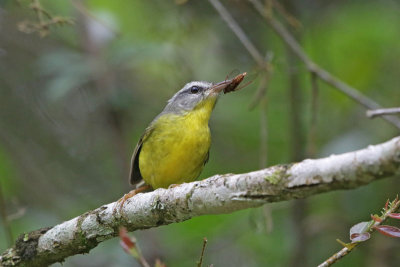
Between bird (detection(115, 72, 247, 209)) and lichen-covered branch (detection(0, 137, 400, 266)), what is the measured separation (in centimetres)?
122

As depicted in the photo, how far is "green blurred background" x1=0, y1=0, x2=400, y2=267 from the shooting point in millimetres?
6246

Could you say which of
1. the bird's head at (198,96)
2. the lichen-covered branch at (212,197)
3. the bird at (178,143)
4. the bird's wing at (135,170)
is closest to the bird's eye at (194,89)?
the bird's head at (198,96)

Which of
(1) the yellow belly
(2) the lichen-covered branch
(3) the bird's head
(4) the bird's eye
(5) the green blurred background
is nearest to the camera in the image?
(2) the lichen-covered branch

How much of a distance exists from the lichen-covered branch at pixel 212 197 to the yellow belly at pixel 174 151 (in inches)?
50.8

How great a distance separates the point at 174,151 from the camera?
16.2ft

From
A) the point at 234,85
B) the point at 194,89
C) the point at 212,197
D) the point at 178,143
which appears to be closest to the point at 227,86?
the point at 234,85

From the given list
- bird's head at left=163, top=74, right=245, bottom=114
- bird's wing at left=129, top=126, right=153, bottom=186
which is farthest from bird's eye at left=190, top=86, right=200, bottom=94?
bird's wing at left=129, top=126, right=153, bottom=186

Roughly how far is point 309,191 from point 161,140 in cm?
270

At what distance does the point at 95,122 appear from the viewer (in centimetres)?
753

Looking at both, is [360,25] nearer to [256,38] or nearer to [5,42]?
[256,38]

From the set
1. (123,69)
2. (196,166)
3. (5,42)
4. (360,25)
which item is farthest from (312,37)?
(5,42)

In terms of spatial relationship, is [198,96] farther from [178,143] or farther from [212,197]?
[212,197]

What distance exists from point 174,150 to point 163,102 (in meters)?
2.95

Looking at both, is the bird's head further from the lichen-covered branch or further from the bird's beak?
the lichen-covered branch
